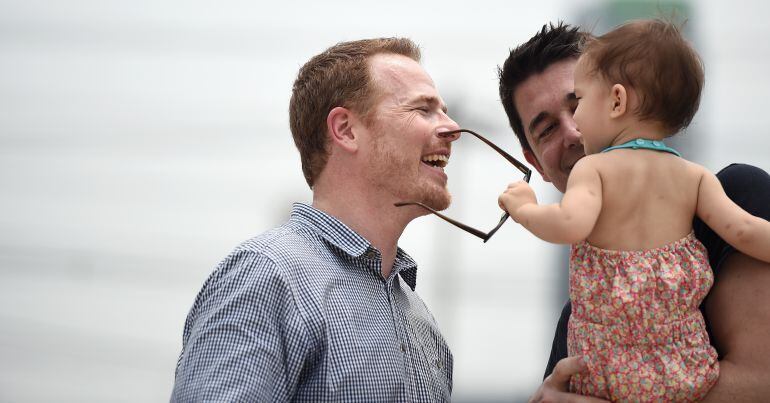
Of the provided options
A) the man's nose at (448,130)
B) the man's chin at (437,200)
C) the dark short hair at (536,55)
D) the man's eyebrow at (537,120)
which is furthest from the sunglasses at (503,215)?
the dark short hair at (536,55)

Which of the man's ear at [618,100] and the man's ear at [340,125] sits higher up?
the man's ear at [618,100]

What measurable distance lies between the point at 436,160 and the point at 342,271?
0.52 m

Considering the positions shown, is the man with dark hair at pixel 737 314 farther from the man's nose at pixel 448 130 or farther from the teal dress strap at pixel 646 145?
the man's nose at pixel 448 130

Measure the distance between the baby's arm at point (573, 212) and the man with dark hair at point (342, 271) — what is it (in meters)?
0.55

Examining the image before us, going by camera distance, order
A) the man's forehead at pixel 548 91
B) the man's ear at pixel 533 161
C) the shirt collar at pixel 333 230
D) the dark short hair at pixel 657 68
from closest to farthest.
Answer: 1. the dark short hair at pixel 657 68
2. the shirt collar at pixel 333 230
3. the man's forehead at pixel 548 91
4. the man's ear at pixel 533 161

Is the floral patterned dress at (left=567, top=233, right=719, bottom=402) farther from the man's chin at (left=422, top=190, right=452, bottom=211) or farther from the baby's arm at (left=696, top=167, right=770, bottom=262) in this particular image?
the man's chin at (left=422, top=190, right=452, bottom=211)

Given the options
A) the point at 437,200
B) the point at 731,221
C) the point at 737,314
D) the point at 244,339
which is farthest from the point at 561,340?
the point at 244,339

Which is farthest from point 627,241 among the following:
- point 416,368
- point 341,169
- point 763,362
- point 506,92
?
point 506,92

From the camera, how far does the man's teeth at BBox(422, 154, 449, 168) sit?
2.50 meters

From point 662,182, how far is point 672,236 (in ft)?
0.36

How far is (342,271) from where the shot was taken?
2.19 meters

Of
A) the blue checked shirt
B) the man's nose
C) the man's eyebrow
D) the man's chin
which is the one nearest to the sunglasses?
the man's nose

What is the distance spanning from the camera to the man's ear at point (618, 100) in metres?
1.75

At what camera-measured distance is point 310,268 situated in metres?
2.09
